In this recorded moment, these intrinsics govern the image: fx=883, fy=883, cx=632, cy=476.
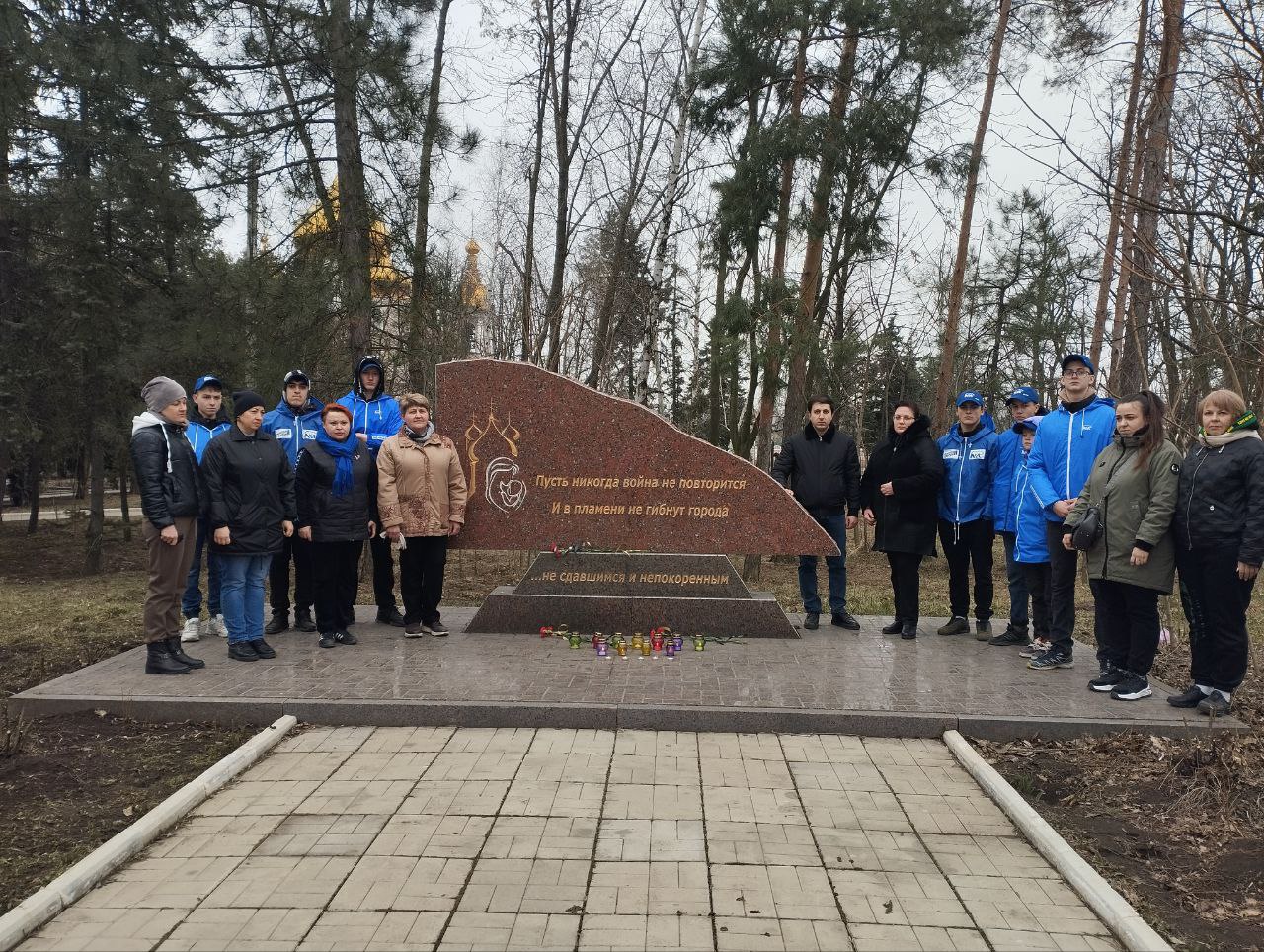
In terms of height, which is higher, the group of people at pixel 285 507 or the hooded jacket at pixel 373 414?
the hooded jacket at pixel 373 414

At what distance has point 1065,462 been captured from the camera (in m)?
5.86

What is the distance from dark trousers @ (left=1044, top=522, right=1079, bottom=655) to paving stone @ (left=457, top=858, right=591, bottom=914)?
412 centimetres

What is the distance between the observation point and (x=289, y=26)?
9.80m

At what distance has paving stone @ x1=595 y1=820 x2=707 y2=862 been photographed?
3227 millimetres

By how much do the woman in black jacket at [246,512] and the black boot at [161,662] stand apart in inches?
15.1

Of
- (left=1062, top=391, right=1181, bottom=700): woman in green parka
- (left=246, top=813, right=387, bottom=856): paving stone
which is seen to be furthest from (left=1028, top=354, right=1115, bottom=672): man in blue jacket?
(left=246, top=813, right=387, bottom=856): paving stone

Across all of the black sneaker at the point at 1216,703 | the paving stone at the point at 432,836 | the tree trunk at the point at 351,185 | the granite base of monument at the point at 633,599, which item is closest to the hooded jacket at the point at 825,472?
the granite base of monument at the point at 633,599

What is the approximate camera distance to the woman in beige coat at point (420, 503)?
6438 millimetres

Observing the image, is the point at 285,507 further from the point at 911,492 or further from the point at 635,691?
the point at 911,492

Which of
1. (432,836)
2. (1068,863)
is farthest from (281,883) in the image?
(1068,863)

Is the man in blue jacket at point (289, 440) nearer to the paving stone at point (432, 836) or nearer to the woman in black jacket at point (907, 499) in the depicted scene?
the paving stone at point (432, 836)

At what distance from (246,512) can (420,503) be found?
119cm

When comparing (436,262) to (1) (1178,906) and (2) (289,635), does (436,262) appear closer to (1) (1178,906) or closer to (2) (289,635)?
(2) (289,635)

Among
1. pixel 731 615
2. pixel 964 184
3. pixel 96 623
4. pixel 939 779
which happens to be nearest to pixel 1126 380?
pixel 964 184
